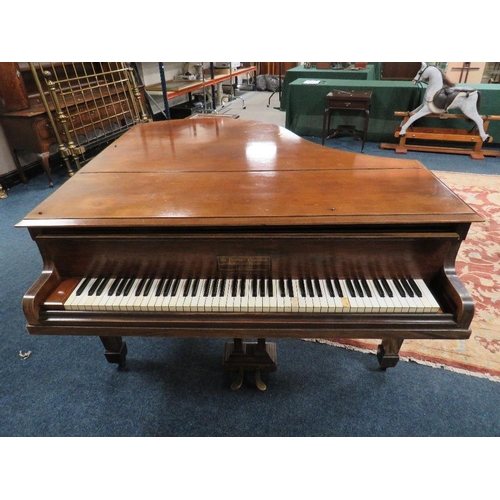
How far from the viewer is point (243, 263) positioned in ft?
4.66

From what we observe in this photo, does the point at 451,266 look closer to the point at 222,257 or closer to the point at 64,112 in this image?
the point at 222,257

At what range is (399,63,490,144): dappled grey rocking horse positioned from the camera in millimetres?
4891

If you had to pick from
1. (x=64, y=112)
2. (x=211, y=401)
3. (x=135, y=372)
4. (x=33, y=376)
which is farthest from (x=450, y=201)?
(x=64, y=112)

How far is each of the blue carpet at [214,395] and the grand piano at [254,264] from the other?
2.47 ft

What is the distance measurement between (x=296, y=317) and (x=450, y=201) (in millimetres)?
795

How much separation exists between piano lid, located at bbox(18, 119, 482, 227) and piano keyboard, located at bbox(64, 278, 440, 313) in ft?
0.90

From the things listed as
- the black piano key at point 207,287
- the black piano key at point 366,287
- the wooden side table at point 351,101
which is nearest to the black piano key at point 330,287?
the black piano key at point 366,287

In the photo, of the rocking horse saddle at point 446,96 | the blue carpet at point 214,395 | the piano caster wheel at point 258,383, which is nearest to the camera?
the blue carpet at point 214,395

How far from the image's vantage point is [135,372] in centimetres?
216

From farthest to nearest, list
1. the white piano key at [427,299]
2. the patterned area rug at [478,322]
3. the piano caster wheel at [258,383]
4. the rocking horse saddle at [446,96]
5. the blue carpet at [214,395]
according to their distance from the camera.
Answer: the rocking horse saddle at [446,96], the patterned area rug at [478,322], the piano caster wheel at [258,383], the blue carpet at [214,395], the white piano key at [427,299]

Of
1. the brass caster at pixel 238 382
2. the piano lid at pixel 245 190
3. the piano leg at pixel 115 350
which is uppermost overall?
the piano lid at pixel 245 190

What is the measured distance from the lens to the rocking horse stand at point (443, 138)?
531 cm

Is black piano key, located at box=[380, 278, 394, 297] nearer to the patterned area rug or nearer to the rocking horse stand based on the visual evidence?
the patterned area rug

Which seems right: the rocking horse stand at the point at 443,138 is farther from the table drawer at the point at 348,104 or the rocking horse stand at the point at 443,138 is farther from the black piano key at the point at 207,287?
the black piano key at the point at 207,287
